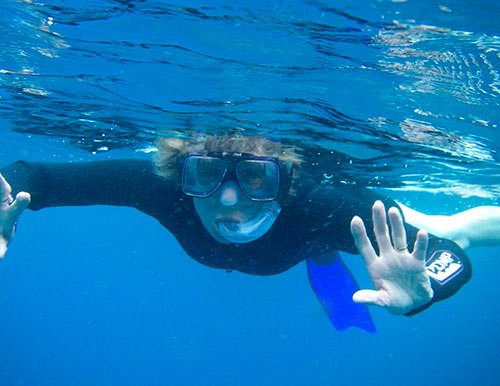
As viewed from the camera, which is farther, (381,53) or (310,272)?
(310,272)

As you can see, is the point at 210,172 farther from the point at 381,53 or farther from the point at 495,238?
the point at 495,238

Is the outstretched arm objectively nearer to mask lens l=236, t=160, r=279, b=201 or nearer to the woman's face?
the woman's face

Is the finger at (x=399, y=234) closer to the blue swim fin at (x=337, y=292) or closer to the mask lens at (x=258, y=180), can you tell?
the mask lens at (x=258, y=180)

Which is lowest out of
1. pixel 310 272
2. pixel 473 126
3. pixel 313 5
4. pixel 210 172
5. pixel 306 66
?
pixel 310 272

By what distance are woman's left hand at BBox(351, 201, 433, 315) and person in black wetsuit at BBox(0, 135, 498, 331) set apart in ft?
0.03

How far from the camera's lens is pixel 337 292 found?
9.52 meters

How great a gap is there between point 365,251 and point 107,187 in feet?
13.3

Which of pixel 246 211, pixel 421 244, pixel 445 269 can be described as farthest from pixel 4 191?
pixel 445 269

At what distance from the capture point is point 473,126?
29.7 ft

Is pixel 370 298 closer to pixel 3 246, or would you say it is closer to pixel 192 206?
pixel 192 206

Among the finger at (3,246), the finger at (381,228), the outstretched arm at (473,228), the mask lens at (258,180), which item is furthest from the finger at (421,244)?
the finger at (3,246)

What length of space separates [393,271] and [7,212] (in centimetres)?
426

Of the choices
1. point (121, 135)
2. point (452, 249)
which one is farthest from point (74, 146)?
point (452, 249)

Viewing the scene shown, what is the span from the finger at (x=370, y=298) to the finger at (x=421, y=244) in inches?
22.3
